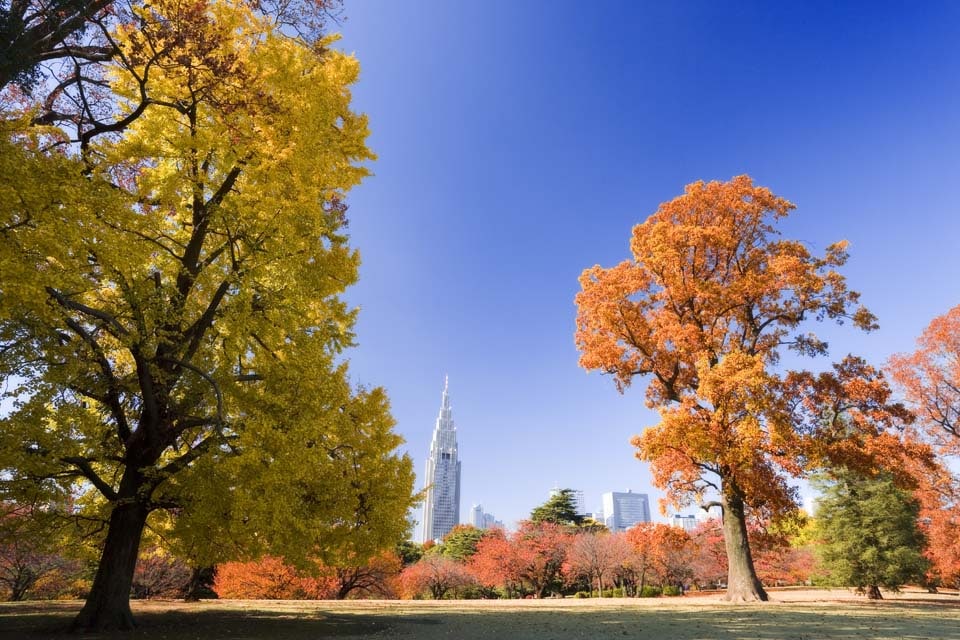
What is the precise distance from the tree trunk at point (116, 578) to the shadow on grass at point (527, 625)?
1.48 ft

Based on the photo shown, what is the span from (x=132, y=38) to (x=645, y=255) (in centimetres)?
1507

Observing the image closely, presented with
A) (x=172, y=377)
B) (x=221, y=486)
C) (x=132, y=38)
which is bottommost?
(x=221, y=486)

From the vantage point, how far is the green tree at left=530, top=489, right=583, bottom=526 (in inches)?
1838

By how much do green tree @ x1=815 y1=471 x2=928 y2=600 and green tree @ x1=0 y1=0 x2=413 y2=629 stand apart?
25.4 m

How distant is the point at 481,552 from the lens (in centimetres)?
3988

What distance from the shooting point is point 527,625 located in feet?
34.8

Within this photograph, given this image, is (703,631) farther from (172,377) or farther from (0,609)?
(0,609)

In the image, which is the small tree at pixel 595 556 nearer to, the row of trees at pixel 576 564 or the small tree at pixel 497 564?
the row of trees at pixel 576 564

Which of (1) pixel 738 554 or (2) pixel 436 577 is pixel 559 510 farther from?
(1) pixel 738 554

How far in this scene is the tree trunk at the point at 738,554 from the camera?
1502cm

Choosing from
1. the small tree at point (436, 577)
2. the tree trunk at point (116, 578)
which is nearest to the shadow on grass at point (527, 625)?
the tree trunk at point (116, 578)

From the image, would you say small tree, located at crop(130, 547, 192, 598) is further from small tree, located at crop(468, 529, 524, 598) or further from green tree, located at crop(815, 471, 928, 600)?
green tree, located at crop(815, 471, 928, 600)

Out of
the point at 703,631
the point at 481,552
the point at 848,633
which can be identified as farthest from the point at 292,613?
the point at 481,552

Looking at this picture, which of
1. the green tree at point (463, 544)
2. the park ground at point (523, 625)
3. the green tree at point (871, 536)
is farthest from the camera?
the green tree at point (463, 544)
